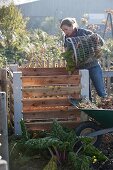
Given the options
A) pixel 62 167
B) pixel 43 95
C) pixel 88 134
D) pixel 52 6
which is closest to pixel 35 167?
pixel 62 167

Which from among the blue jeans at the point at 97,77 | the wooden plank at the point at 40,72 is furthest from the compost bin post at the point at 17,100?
the blue jeans at the point at 97,77

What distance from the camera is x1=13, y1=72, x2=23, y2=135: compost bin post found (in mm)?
5812

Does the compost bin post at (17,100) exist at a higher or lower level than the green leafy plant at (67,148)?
higher

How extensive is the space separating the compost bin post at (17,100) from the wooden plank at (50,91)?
89mm

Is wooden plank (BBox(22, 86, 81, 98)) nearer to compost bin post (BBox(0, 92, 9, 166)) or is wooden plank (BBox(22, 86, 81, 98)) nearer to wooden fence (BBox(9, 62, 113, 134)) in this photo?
wooden fence (BBox(9, 62, 113, 134))

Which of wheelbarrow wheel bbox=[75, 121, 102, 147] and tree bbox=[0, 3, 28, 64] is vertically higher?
tree bbox=[0, 3, 28, 64]

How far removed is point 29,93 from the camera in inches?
233

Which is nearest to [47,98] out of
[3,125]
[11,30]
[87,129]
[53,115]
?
[53,115]

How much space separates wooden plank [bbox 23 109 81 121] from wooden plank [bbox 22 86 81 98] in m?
0.26

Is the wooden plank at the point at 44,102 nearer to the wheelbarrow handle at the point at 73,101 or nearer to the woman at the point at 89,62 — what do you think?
the wheelbarrow handle at the point at 73,101

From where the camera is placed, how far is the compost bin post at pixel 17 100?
5.81 meters

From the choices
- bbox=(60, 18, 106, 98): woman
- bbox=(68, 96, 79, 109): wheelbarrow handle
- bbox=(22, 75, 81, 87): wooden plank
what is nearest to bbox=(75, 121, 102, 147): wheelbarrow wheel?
bbox=(68, 96, 79, 109): wheelbarrow handle

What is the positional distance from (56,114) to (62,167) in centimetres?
122

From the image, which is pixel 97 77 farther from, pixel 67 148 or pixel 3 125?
pixel 3 125
